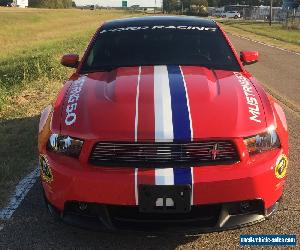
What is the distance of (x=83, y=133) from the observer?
3.39m

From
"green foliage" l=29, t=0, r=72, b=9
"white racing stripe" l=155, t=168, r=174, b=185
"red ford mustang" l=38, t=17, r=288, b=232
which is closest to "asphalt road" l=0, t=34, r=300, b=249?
"red ford mustang" l=38, t=17, r=288, b=232

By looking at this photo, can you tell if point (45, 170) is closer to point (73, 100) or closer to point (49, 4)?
point (73, 100)

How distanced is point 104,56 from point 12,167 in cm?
159

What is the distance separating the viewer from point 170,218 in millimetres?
3201

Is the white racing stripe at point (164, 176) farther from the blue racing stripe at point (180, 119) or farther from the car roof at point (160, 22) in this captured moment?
the car roof at point (160, 22)

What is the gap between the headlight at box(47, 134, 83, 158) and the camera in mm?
3410

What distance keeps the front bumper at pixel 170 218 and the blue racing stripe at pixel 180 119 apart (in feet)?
0.84

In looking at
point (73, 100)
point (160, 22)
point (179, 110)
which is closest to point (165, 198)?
point (179, 110)

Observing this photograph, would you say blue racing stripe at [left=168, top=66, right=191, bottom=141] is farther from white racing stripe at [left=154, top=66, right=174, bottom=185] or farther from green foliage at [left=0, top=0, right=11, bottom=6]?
green foliage at [left=0, top=0, right=11, bottom=6]

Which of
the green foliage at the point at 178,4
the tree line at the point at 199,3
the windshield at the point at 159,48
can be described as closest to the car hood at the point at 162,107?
the windshield at the point at 159,48

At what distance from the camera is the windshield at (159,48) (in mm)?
4785

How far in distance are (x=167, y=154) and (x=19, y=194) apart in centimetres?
194

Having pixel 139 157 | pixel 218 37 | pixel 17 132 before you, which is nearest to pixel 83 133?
pixel 139 157

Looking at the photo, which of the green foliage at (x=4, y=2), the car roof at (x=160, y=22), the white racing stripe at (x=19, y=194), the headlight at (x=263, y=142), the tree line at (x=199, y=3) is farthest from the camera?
the green foliage at (x=4, y=2)
